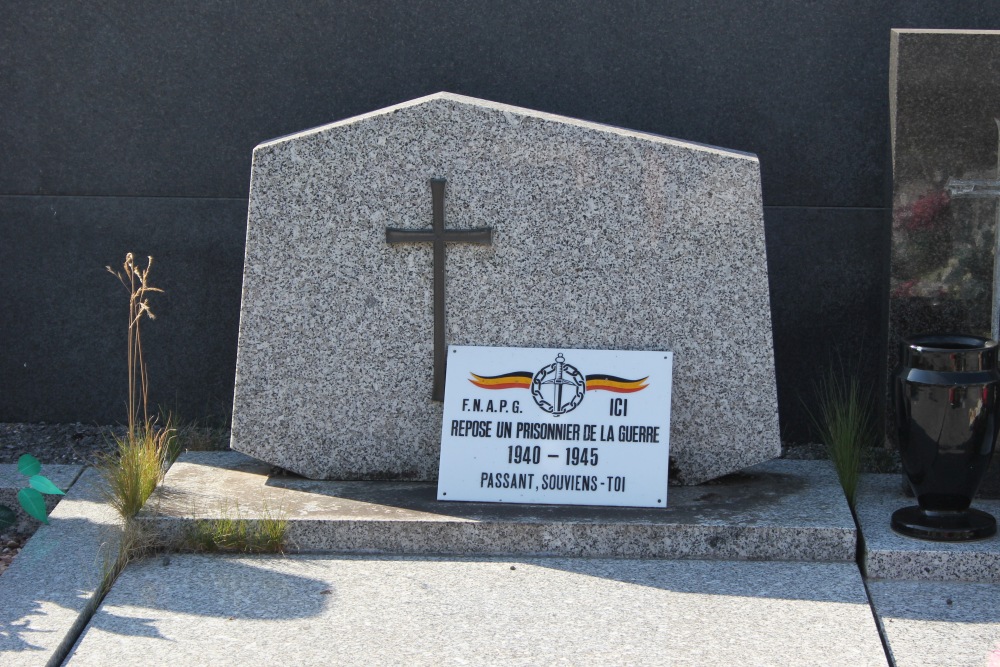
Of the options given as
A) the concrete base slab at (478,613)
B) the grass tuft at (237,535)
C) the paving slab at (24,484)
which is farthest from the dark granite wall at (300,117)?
the concrete base slab at (478,613)

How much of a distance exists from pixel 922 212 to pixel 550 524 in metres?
1.94

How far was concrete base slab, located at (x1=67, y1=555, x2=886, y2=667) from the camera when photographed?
3139 millimetres

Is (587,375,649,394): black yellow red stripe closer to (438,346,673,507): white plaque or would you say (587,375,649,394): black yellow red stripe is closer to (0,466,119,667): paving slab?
(438,346,673,507): white plaque

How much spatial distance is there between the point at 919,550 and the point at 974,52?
6.38 ft

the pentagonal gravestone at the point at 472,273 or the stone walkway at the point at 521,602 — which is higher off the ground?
the pentagonal gravestone at the point at 472,273

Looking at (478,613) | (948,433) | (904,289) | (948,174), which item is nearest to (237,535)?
(478,613)

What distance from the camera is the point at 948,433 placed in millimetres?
3711

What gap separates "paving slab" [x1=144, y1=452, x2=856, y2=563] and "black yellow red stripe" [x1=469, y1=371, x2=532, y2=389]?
0.44 m

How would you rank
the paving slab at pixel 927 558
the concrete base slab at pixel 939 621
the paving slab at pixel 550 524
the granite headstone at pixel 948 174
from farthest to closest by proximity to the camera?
the granite headstone at pixel 948 174, the paving slab at pixel 550 524, the paving slab at pixel 927 558, the concrete base slab at pixel 939 621

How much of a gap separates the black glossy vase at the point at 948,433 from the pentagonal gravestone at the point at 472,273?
1.80 feet

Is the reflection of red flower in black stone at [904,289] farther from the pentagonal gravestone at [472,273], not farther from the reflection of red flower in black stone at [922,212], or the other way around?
the pentagonal gravestone at [472,273]

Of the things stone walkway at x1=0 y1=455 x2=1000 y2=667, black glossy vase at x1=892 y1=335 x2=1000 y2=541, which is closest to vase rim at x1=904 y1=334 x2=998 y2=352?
black glossy vase at x1=892 y1=335 x2=1000 y2=541

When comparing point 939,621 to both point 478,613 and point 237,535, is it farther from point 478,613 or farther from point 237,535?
point 237,535

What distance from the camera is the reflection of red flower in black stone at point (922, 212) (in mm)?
4336
